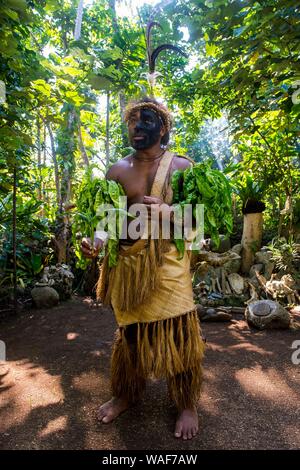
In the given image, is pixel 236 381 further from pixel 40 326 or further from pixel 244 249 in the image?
pixel 244 249

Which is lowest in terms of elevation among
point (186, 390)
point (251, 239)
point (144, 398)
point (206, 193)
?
point (144, 398)

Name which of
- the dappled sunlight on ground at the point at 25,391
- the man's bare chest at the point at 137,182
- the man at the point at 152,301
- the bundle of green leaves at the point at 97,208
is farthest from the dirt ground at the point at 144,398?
the man's bare chest at the point at 137,182

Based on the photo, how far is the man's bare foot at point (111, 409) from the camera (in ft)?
5.48

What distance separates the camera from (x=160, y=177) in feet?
5.50

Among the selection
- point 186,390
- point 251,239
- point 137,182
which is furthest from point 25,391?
point 251,239

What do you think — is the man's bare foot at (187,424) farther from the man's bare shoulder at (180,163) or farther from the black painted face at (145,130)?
the black painted face at (145,130)

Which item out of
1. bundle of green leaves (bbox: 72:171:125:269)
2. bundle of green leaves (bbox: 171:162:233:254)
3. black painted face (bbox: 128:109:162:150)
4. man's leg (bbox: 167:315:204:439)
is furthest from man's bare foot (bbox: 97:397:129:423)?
black painted face (bbox: 128:109:162:150)

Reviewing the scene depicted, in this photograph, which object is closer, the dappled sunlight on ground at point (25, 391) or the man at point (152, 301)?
the man at point (152, 301)

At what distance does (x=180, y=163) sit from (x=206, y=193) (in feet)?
1.02

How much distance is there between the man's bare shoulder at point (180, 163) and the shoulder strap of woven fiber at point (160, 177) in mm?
34

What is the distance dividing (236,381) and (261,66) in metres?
2.12

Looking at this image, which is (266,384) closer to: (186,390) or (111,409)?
(186,390)

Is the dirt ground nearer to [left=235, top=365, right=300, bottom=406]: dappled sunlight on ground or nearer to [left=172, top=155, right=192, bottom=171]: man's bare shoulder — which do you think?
[left=235, top=365, right=300, bottom=406]: dappled sunlight on ground

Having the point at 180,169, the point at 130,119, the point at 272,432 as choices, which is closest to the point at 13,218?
the point at 130,119
